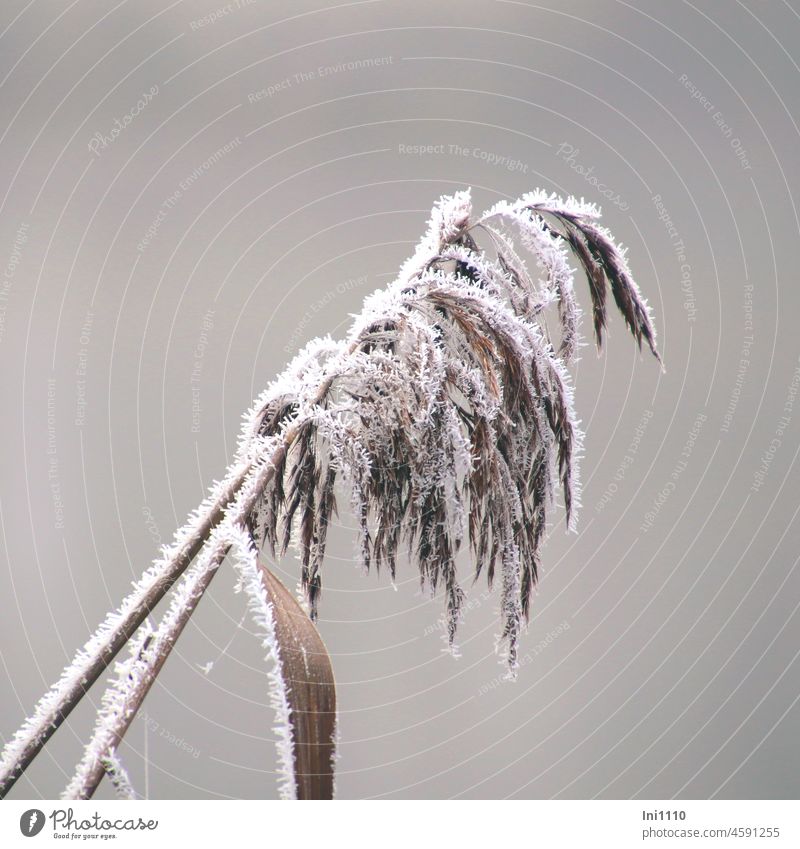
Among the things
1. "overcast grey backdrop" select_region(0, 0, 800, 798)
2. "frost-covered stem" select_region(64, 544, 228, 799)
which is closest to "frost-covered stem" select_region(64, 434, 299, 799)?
"frost-covered stem" select_region(64, 544, 228, 799)

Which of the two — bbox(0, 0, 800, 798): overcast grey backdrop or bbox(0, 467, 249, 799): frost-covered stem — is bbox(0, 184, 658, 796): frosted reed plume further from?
bbox(0, 0, 800, 798): overcast grey backdrop

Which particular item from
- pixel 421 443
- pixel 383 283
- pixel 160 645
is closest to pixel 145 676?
pixel 160 645

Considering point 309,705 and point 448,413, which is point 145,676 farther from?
point 448,413

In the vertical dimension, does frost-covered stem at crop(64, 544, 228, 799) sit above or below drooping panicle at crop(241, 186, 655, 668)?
below

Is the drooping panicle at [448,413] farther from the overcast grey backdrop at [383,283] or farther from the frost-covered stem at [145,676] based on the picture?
the overcast grey backdrop at [383,283]

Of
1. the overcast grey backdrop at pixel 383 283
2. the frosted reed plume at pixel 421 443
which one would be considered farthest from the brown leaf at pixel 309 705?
the overcast grey backdrop at pixel 383 283

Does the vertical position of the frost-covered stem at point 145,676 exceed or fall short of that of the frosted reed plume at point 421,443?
it falls short
